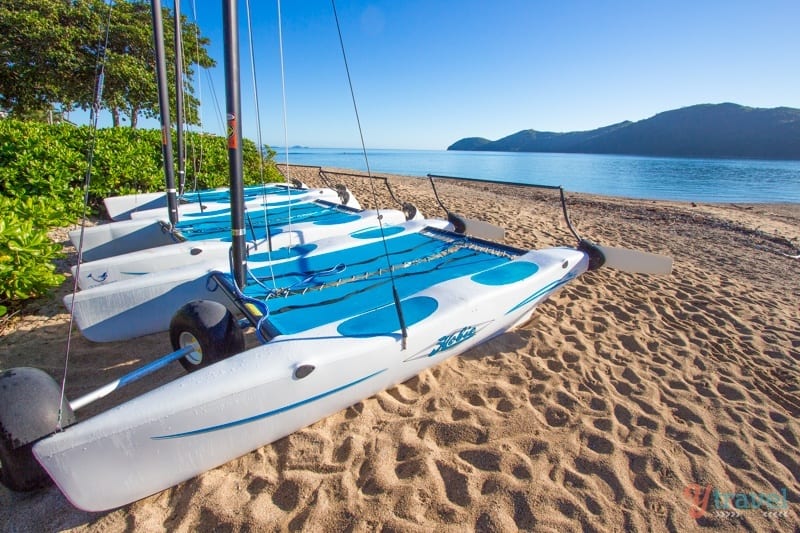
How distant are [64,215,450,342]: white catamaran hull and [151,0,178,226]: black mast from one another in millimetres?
909

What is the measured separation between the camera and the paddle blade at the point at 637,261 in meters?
3.61

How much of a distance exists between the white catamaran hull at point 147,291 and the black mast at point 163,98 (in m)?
0.91

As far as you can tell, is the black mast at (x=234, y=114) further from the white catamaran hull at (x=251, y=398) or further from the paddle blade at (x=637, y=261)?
the paddle blade at (x=637, y=261)

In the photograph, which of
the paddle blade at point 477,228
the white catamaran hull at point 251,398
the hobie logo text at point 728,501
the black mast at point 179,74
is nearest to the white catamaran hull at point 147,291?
the white catamaran hull at point 251,398

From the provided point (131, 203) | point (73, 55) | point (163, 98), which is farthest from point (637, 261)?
point (73, 55)

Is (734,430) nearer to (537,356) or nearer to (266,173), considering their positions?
(537,356)

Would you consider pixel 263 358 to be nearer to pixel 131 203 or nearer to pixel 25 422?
pixel 25 422

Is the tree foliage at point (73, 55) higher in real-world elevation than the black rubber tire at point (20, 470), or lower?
higher

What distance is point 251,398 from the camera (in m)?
1.88

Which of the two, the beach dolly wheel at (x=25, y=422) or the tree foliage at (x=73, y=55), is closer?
the beach dolly wheel at (x=25, y=422)

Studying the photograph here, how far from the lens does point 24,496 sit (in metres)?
1.81

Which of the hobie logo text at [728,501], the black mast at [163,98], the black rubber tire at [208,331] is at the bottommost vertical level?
the hobie logo text at [728,501]

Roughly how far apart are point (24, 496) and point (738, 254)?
9.72 metres

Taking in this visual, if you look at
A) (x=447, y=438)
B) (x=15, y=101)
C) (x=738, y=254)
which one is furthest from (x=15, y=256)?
(x=15, y=101)
